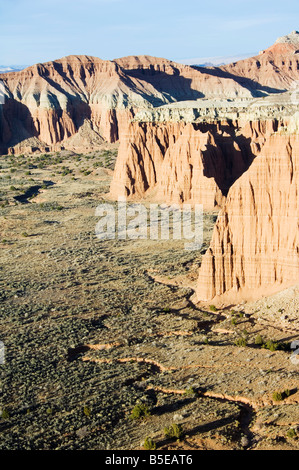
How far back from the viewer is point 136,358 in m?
28.8

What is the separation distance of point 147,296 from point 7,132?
127484 mm

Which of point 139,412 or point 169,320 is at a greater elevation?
point 169,320

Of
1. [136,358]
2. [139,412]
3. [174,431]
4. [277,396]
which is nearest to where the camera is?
[174,431]

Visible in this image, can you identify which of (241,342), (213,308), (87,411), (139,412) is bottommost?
(87,411)

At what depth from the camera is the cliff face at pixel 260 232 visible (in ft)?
108

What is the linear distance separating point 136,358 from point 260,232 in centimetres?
1116

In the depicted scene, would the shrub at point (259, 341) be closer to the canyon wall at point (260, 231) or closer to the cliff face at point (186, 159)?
the canyon wall at point (260, 231)

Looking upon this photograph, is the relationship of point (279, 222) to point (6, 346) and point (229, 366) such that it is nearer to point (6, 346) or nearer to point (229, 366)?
point (229, 366)

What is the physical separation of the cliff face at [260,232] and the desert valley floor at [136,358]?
141 cm

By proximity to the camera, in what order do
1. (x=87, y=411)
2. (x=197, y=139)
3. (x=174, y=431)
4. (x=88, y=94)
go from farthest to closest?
(x=88, y=94), (x=197, y=139), (x=87, y=411), (x=174, y=431)

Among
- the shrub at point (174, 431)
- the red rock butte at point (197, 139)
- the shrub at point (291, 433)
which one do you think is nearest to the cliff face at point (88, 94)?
the red rock butte at point (197, 139)

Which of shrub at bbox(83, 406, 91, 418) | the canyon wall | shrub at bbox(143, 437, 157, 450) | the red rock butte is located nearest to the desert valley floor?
shrub at bbox(83, 406, 91, 418)

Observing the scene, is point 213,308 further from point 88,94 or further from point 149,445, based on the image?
point 88,94

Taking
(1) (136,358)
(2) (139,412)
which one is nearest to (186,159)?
(1) (136,358)
